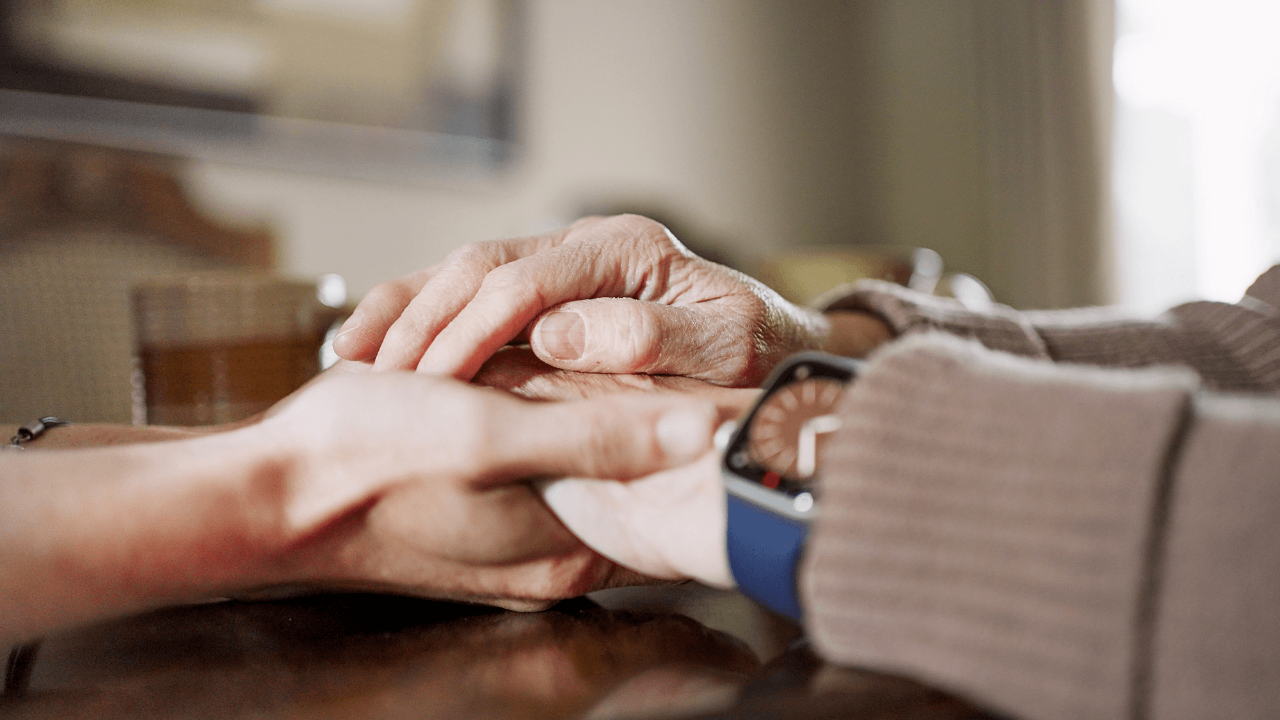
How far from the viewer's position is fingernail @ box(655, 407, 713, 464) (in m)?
0.41

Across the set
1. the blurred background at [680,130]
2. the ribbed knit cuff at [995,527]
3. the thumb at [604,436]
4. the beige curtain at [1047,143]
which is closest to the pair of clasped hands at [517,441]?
the thumb at [604,436]

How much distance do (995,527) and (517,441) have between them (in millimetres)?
232

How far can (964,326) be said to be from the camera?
2.30ft

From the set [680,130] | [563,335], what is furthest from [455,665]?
[680,130]

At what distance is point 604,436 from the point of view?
42 centimetres

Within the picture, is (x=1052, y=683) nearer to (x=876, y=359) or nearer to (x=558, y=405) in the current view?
(x=876, y=359)

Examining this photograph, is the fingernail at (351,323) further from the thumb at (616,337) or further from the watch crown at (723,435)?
the watch crown at (723,435)

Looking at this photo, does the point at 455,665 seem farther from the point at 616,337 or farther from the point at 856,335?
the point at 856,335

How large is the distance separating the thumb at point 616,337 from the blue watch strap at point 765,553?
179 mm

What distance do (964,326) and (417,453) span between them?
511 millimetres

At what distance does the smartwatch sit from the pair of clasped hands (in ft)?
0.11

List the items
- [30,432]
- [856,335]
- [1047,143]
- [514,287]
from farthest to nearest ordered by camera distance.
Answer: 1. [1047,143]
2. [856,335]
3. [30,432]
4. [514,287]

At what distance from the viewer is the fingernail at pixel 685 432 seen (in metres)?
0.41

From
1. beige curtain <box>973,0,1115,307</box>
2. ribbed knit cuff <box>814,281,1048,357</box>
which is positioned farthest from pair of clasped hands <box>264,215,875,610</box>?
beige curtain <box>973,0,1115,307</box>
